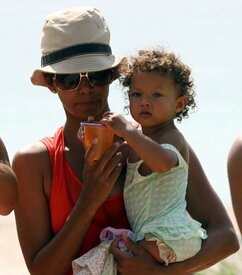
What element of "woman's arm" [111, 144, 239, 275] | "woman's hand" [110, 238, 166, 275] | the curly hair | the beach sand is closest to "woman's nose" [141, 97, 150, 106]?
the curly hair

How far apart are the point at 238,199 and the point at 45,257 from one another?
122cm

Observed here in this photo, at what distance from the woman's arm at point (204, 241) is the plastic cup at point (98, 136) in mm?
495

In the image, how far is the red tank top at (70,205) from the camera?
6.80 m

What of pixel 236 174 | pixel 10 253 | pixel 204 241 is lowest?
pixel 10 253

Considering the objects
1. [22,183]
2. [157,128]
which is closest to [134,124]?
[157,128]

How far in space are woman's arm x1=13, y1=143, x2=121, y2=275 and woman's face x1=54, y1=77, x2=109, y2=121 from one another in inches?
11.0

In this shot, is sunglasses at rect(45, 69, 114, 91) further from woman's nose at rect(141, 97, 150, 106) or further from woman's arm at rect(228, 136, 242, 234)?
woman's arm at rect(228, 136, 242, 234)

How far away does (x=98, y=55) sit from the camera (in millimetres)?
6926

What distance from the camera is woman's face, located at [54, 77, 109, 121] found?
679cm

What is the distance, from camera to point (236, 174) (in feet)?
23.6

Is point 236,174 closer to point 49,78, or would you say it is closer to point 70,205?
point 70,205

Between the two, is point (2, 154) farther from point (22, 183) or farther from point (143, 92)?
point (143, 92)

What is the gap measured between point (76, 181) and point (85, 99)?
0.44 meters

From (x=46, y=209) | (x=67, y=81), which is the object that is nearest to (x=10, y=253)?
(x=46, y=209)
